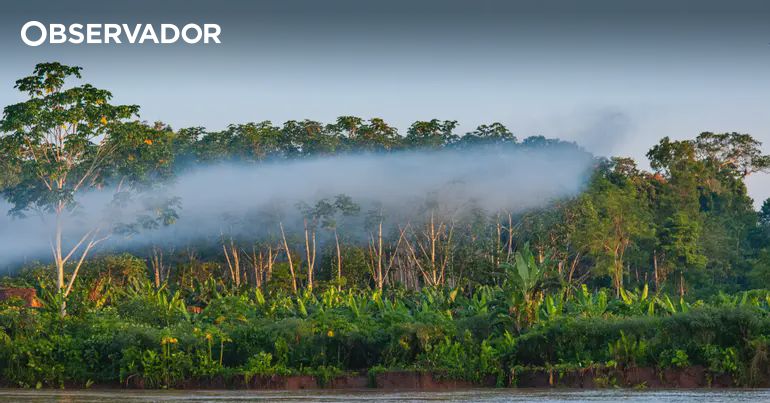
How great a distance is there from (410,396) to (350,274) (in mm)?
37704

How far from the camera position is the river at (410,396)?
2478cm

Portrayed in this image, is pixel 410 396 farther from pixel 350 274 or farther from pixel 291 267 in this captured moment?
pixel 350 274

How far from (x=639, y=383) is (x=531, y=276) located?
410 centimetres

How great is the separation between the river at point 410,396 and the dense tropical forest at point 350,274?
5.69ft

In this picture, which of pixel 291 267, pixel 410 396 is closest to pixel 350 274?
pixel 291 267

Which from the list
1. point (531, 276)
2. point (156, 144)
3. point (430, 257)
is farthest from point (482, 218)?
A: point (531, 276)

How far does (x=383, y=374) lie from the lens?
100 feet

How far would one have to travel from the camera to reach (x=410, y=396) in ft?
87.5

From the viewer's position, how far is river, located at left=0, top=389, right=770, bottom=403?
81.3ft

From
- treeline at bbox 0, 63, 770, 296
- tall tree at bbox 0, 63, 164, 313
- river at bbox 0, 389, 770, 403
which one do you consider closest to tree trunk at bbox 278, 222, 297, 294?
treeline at bbox 0, 63, 770, 296

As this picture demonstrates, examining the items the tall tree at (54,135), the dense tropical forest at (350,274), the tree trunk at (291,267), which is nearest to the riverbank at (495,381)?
the dense tropical forest at (350,274)

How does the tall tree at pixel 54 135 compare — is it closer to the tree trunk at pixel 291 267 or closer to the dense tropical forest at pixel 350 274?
the dense tropical forest at pixel 350 274

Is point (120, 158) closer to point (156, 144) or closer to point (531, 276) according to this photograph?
point (156, 144)

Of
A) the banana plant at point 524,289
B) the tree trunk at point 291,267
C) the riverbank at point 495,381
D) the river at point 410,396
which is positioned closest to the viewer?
the river at point 410,396
